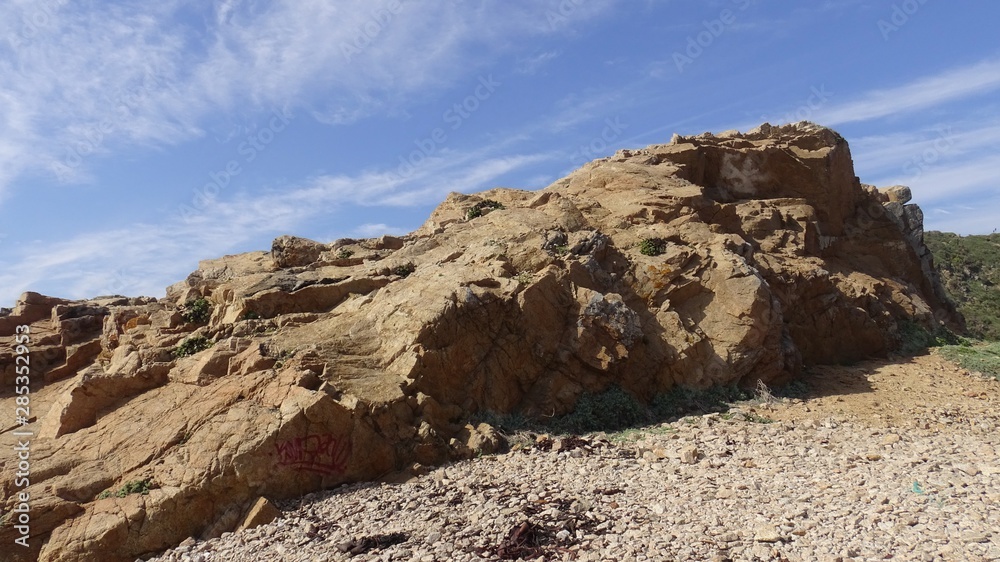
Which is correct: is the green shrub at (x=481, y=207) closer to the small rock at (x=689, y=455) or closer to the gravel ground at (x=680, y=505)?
the gravel ground at (x=680, y=505)

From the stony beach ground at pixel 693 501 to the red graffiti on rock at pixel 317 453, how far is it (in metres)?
0.41

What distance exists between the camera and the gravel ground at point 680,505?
6723mm

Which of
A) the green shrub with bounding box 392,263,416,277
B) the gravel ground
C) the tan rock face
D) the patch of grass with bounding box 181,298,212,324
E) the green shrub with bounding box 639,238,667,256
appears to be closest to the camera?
the gravel ground

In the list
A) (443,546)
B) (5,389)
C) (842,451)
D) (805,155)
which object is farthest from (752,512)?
(805,155)

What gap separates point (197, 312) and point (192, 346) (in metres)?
1.59

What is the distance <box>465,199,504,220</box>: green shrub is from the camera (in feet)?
54.1

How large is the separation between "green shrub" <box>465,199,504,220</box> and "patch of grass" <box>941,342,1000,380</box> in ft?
39.6

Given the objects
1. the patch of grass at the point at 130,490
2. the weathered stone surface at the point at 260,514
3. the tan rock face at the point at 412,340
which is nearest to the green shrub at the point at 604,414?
the tan rock face at the point at 412,340

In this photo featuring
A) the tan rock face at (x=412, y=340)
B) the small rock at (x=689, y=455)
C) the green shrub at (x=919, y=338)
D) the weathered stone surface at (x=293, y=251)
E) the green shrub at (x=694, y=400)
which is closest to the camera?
the tan rock face at (x=412, y=340)

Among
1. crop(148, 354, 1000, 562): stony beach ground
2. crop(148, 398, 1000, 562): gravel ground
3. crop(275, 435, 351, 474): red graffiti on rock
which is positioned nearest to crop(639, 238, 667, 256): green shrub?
crop(148, 354, 1000, 562): stony beach ground

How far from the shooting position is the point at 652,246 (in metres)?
14.9

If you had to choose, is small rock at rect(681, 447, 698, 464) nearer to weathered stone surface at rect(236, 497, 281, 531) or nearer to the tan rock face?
the tan rock face

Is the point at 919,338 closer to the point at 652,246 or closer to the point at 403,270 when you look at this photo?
the point at 652,246

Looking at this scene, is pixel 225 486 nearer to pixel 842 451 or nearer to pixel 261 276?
pixel 261 276
